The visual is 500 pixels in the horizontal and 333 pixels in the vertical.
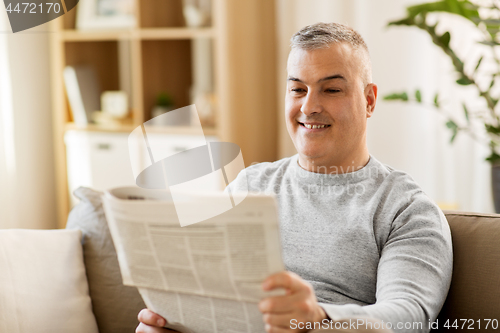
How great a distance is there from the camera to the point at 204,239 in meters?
0.84

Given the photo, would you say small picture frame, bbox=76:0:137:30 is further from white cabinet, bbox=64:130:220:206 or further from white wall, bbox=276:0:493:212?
white wall, bbox=276:0:493:212

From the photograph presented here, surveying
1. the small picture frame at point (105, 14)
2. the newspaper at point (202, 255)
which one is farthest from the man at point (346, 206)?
the small picture frame at point (105, 14)

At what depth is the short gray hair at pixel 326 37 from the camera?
4.21 ft

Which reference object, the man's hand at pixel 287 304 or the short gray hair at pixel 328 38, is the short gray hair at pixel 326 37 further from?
the man's hand at pixel 287 304

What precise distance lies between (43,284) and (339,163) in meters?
0.81

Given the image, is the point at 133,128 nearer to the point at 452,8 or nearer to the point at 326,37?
the point at 452,8

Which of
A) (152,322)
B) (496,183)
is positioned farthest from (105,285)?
(496,183)

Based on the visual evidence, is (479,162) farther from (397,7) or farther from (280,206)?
(280,206)

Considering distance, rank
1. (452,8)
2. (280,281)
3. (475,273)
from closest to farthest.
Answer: (280,281)
(475,273)
(452,8)

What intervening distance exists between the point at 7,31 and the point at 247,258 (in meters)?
2.61

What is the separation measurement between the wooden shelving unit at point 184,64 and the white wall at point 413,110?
302 millimetres

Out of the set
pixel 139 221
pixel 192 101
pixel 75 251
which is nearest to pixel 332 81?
pixel 139 221

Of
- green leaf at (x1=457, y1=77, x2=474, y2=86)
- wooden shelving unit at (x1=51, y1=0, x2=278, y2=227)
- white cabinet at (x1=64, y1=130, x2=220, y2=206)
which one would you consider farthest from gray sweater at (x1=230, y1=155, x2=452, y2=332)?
white cabinet at (x1=64, y1=130, x2=220, y2=206)

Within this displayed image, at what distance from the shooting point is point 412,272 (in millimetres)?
1063
